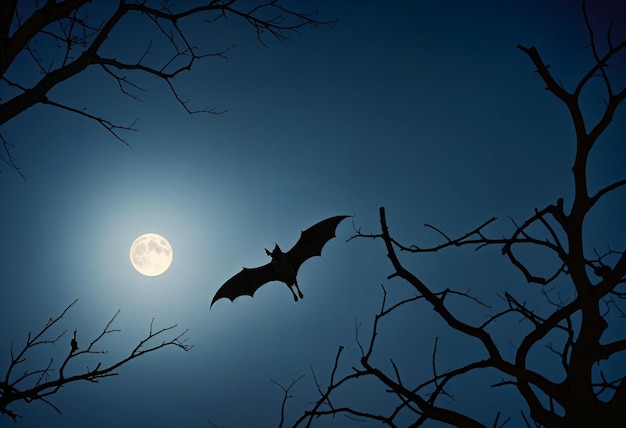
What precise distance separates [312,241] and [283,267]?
3.17 ft

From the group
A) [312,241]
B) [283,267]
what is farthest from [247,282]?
[312,241]

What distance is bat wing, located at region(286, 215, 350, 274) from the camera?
377 inches

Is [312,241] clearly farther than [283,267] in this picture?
Yes

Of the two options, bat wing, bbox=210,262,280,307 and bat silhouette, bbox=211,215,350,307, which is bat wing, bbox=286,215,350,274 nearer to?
bat silhouette, bbox=211,215,350,307

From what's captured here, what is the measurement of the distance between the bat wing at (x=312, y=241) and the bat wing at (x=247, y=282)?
2.09 ft

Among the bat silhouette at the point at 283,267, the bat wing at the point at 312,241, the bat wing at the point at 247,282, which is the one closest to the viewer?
the bat wing at the point at 312,241

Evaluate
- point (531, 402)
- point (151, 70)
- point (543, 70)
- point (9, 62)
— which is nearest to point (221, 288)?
point (151, 70)

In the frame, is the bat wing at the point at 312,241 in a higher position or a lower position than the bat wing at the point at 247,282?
higher

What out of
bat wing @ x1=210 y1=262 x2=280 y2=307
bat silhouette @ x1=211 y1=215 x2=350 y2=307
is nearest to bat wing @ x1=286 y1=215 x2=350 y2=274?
bat silhouette @ x1=211 y1=215 x2=350 y2=307

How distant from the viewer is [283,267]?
990 cm

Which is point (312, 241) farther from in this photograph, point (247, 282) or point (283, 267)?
point (247, 282)

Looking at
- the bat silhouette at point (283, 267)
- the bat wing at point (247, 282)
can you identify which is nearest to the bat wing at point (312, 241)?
the bat silhouette at point (283, 267)

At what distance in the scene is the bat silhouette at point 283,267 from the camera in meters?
9.77

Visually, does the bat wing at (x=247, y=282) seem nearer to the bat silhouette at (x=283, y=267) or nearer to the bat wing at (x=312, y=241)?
the bat silhouette at (x=283, y=267)
